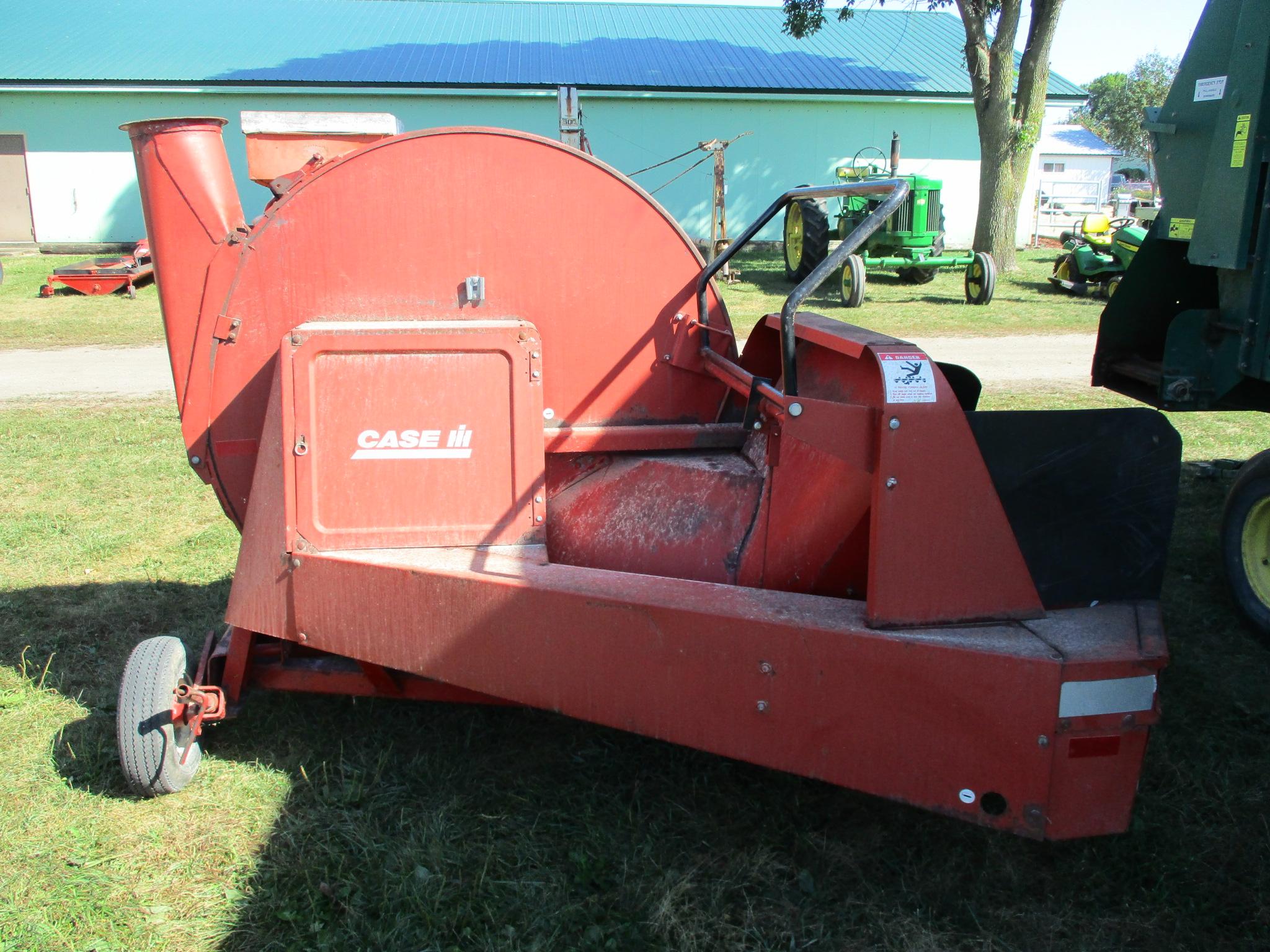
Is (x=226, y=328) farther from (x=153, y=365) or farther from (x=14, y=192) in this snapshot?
(x=14, y=192)

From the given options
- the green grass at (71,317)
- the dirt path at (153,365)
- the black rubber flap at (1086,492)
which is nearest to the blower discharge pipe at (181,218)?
the black rubber flap at (1086,492)

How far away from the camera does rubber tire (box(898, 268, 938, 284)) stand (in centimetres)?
1636

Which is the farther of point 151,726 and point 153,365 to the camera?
point 153,365

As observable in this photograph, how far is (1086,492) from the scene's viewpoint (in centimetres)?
247

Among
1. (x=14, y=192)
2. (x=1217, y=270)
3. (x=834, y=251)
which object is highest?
(x=14, y=192)

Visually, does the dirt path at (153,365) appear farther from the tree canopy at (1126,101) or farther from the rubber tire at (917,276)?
the tree canopy at (1126,101)

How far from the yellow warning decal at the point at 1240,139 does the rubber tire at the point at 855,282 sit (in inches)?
364

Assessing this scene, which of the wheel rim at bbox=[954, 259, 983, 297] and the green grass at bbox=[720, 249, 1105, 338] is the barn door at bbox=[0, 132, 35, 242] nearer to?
the green grass at bbox=[720, 249, 1105, 338]

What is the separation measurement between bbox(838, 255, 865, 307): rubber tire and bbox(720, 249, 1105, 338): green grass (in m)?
0.12

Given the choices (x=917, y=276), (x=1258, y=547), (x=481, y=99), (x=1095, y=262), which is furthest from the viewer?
(x=481, y=99)

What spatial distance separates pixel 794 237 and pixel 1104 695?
1406 cm

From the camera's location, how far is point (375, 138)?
11.4 ft

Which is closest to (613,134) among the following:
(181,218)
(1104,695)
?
(181,218)

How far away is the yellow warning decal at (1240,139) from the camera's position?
3701mm
